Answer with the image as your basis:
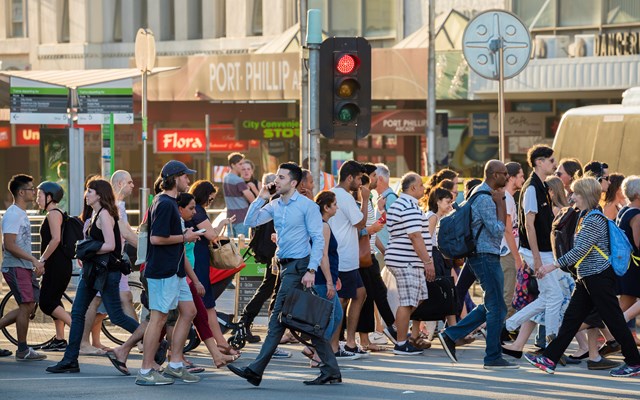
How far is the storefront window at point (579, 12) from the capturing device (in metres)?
28.8

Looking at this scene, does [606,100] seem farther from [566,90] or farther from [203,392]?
[203,392]

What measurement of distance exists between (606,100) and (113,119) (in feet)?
37.1

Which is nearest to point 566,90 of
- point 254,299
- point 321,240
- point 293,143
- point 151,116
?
point 293,143

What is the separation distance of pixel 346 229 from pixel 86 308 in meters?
2.47

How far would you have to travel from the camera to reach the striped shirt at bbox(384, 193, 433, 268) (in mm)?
13211

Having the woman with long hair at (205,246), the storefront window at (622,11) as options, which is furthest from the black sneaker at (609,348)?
the storefront window at (622,11)

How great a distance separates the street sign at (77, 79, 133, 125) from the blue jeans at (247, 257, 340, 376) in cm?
1265

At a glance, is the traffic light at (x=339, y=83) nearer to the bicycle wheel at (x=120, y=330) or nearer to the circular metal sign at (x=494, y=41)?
the bicycle wheel at (x=120, y=330)

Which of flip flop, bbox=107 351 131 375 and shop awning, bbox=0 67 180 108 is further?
shop awning, bbox=0 67 180 108

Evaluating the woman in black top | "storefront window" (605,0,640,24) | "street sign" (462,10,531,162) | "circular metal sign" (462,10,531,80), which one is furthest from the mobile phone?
"storefront window" (605,0,640,24)

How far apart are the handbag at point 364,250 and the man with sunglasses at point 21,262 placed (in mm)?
2969

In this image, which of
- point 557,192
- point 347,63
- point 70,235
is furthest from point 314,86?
point 557,192

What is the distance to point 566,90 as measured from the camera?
28094 mm

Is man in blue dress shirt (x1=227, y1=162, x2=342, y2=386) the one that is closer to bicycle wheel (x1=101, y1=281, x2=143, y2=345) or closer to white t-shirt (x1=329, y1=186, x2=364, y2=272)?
white t-shirt (x1=329, y1=186, x2=364, y2=272)
